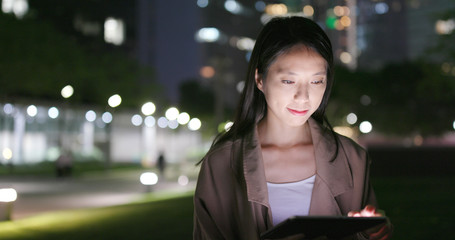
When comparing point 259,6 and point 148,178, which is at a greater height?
point 259,6

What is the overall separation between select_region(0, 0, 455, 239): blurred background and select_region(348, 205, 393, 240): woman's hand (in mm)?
8415

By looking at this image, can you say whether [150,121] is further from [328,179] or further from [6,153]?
[328,179]

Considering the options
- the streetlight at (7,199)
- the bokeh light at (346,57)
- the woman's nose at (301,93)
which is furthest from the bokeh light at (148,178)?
the bokeh light at (346,57)

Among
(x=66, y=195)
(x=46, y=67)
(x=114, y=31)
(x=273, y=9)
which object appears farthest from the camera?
(x=114, y=31)

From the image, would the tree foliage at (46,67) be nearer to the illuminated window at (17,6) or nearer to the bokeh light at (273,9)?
the illuminated window at (17,6)

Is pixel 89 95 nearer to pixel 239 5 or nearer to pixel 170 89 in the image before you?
pixel 170 89

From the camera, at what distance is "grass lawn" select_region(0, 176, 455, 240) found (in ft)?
38.6

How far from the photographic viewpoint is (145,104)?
95.9 feet

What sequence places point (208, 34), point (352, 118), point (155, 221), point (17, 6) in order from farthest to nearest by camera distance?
point (208, 34) → point (352, 118) → point (17, 6) → point (155, 221)

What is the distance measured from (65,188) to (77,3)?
3943 centimetres

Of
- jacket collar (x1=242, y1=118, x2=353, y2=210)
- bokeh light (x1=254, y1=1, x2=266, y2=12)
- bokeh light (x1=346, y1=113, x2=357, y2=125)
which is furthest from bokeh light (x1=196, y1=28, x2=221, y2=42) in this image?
jacket collar (x1=242, y1=118, x2=353, y2=210)

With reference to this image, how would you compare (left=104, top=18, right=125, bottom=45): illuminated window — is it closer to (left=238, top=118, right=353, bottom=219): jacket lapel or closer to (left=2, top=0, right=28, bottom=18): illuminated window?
(left=2, top=0, right=28, bottom=18): illuminated window

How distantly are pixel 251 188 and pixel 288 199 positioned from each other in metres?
0.22

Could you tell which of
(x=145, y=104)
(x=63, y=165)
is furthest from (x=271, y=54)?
(x=63, y=165)
